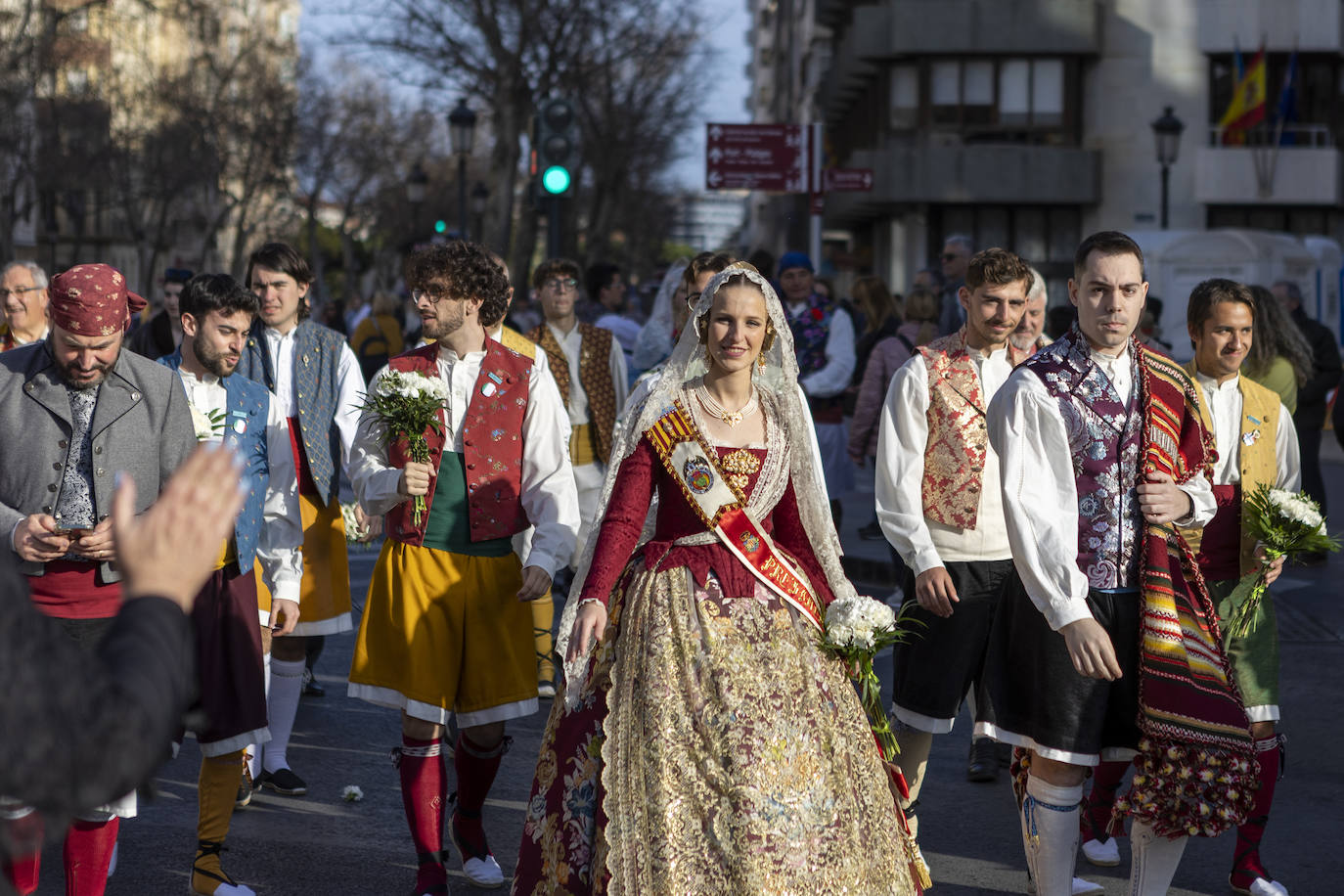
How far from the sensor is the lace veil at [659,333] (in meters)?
9.30

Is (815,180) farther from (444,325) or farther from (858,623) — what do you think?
(858,623)

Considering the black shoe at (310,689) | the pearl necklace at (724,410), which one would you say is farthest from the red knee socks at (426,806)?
the black shoe at (310,689)

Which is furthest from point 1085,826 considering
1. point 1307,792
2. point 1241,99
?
point 1241,99

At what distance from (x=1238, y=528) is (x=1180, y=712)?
1352 mm

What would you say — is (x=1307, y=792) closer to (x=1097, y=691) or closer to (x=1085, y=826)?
(x=1085, y=826)

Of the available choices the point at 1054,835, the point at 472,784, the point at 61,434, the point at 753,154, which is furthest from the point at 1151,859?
the point at 753,154

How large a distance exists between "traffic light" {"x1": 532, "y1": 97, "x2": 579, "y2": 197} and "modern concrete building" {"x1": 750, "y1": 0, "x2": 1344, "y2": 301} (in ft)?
77.8

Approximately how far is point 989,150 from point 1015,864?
104 feet

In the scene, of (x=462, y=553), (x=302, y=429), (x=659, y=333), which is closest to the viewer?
(x=462, y=553)

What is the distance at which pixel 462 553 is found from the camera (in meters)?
5.22

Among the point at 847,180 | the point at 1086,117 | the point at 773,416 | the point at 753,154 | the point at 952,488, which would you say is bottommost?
the point at 952,488

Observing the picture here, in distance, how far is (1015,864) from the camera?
5637 millimetres

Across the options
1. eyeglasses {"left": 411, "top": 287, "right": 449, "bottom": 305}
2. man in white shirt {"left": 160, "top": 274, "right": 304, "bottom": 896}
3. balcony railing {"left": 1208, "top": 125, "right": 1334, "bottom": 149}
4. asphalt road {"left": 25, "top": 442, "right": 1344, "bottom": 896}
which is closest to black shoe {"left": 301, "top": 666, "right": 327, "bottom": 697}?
asphalt road {"left": 25, "top": 442, "right": 1344, "bottom": 896}

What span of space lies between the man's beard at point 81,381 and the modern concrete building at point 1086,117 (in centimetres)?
3240
